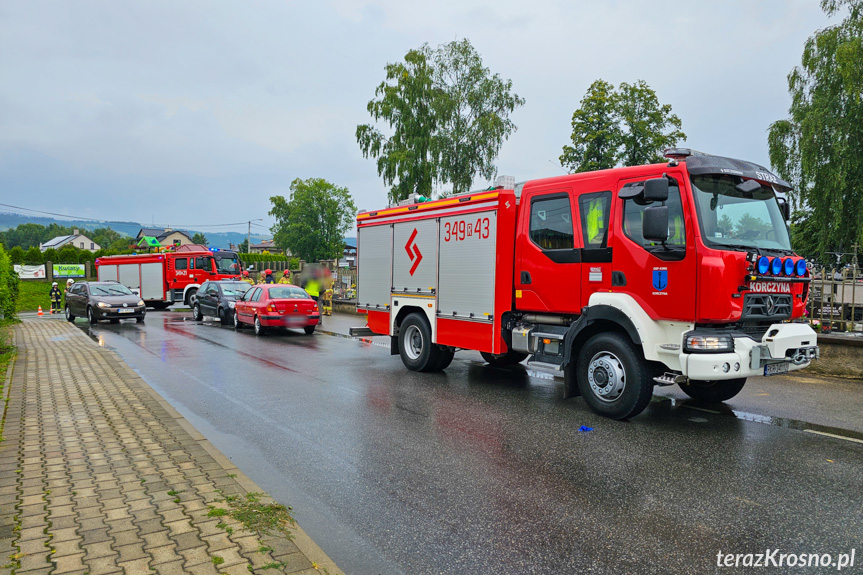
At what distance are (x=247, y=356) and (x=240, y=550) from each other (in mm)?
9167

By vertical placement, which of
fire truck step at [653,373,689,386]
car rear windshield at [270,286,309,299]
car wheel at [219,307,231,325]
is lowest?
car wheel at [219,307,231,325]

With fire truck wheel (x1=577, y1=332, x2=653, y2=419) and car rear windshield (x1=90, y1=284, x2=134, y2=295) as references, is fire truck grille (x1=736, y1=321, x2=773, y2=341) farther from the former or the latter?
car rear windshield (x1=90, y1=284, x2=134, y2=295)

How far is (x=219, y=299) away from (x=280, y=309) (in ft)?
16.1

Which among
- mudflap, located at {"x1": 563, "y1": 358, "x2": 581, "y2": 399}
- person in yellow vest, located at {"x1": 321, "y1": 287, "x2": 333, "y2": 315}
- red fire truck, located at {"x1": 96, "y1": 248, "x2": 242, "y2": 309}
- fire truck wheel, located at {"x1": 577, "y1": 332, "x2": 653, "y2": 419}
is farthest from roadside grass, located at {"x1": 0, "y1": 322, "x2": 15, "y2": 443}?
red fire truck, located at {"x1": 96, "y1": 248, "x2": 242, "y2": 309}

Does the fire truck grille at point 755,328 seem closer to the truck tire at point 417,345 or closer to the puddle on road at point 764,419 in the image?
the puddle on road at point 764,419

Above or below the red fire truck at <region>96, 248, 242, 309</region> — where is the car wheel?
below

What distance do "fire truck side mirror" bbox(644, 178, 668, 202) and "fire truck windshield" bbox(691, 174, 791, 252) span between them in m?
0.38

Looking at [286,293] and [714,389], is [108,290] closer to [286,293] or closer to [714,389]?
[286,293]

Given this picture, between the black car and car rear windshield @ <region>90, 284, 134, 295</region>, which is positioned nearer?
the black car

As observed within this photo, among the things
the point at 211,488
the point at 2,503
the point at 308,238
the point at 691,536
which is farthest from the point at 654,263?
the point at 308,238

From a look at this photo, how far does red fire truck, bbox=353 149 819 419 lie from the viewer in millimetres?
6008

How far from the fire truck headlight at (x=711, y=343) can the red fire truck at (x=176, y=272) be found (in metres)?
26.5

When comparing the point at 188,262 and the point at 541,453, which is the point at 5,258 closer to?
the point at 541,453

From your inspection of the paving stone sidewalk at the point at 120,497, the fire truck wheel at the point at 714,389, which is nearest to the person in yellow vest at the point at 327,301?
the paving stone sidewalk at the point at 120,497
